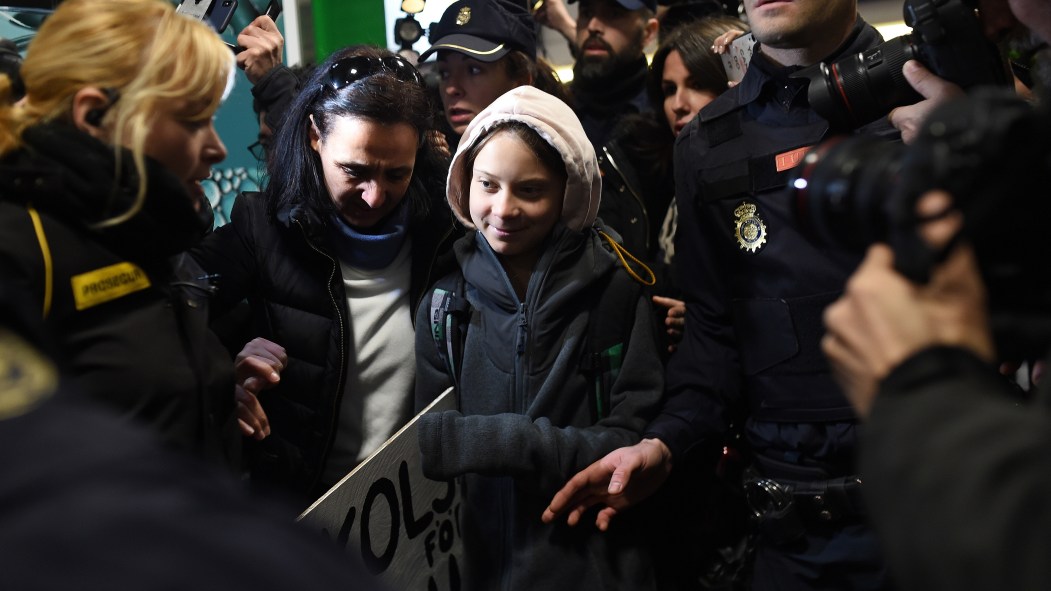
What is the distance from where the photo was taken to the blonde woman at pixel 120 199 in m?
1.21

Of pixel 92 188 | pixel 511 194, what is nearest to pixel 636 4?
pixel 511 194

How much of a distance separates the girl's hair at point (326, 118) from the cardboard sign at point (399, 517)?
574 millimetres

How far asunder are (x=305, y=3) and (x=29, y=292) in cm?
298

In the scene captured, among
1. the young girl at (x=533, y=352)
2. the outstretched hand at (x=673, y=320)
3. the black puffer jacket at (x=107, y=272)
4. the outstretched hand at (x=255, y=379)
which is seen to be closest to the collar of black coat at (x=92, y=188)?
the black puffer jacket at (x=107, y=272)

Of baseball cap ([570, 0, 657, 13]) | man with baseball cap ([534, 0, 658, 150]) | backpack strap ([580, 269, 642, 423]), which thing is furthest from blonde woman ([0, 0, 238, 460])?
baseball cap ([570, 0, 657, 13])

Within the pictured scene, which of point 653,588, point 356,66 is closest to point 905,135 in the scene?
point 653,588

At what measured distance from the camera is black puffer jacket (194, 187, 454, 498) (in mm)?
2094

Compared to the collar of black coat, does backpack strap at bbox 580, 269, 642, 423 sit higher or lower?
lower

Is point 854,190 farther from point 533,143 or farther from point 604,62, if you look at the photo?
point 604,62

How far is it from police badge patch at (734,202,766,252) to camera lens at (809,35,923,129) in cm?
32

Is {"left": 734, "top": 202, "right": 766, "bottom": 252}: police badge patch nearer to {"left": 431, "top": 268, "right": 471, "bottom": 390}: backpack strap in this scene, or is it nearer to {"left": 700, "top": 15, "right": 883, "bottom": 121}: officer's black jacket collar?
{"left": 700, "top": 15, "right": 883, "bottom": 121}: officer's black jacket collar

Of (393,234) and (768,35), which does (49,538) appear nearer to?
(393,234)

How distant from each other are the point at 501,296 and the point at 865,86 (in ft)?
2.84

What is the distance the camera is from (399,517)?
1.97 m
